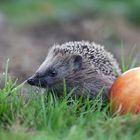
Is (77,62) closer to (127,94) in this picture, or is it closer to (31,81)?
(31,81)

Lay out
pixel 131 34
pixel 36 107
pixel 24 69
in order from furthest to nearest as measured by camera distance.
Answer: pixel 131 34
pixel 24 69
pixel 36 107

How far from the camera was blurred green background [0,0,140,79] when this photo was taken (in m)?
12.7

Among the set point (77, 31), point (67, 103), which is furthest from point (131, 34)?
point (67, 103)

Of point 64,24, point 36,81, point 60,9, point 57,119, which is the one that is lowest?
point 57,119

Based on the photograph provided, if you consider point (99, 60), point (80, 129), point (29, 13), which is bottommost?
point (80, 129)

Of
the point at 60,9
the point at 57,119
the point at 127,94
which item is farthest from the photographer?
the point at 60,9

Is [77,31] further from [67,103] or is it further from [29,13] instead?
[67,103]

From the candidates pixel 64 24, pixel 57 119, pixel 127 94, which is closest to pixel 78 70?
pixel 127 94

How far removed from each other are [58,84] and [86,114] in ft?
3.39

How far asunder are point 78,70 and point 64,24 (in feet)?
22.0

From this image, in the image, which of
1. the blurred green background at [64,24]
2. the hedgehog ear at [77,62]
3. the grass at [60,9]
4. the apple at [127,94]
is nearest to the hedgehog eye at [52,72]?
the hedgehog ear at [77,62]

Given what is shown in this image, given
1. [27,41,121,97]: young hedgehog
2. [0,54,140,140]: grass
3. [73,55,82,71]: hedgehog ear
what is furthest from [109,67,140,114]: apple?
[73,55,82,71]: hedgehog ear

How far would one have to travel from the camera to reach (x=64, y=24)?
14.2 metres

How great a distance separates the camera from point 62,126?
5.97 m
